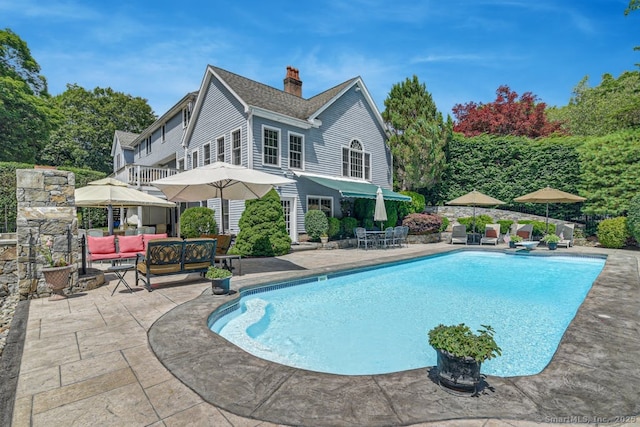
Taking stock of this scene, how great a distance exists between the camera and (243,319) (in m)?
5.82

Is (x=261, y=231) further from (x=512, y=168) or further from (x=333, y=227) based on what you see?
(x=512, y=168)

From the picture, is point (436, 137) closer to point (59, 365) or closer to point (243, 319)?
point (243, 319)

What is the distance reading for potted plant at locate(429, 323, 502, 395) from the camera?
8.61ft

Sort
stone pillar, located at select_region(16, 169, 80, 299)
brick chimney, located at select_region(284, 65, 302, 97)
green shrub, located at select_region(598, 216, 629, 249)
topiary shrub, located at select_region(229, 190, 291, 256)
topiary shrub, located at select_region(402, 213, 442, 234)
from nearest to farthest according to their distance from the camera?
1. stone pillar, located at select_region(16, 169, 80, 299)
2. topiary shrub, located at select_region(229, 190, 291, 256)
3. green shrub, located at select_region(598, 216, 629, 249)
4. topiary shrub, located at select_region(402, 213, 442, 234)
5. brick chimney, located at select_region(284, 65, 302, 97)

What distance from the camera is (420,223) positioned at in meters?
18.6

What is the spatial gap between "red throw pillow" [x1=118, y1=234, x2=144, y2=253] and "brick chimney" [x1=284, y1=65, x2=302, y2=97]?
14623 mm

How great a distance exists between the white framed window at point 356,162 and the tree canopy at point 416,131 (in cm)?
261

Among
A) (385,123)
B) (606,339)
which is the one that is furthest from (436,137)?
(606,339)

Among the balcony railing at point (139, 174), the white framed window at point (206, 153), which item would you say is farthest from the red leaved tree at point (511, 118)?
the balcony railing at point (139, 174)

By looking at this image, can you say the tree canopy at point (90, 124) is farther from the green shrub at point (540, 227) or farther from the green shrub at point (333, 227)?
the green shrub at point (540, 227)

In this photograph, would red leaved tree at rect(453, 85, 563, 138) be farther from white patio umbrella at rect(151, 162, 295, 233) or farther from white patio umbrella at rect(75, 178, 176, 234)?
white patio umbrella at rect(75, 178, 176, 234)

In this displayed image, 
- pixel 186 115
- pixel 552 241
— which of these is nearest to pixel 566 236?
pixel 552 241

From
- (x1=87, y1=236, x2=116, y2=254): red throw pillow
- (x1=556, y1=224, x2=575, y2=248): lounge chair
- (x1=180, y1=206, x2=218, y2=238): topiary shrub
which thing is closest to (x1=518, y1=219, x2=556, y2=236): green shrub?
(x1=556, y1=224, x2=575, y2=248): lounge chair

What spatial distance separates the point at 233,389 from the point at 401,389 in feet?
5.16
